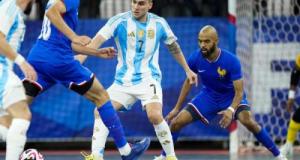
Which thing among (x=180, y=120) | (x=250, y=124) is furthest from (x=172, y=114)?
(x=250, y=124)

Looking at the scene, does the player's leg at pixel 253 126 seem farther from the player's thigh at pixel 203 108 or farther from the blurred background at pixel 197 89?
the blurred background at pixel 197 89

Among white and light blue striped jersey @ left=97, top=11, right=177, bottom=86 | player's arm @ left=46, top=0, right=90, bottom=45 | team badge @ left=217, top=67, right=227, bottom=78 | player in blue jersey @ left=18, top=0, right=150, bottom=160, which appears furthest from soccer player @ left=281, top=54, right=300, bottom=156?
player's arm @ left=46, top=0, right=90, bottom=45

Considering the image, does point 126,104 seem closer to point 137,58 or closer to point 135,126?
point 137,58

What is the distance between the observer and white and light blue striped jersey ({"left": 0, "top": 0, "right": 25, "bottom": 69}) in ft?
24.2

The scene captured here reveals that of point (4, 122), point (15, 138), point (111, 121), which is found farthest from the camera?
point (111, 121)

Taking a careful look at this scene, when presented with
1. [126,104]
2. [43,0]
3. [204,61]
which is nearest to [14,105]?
[126,104]

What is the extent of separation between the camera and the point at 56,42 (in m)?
8.68

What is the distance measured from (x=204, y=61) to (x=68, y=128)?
11.5 feet

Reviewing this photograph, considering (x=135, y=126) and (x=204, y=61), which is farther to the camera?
(x=135, y=126)

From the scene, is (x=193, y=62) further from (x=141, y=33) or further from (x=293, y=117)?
(x=293, y=117)

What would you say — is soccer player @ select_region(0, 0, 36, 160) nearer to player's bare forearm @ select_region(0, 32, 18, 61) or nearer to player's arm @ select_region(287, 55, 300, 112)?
player's bare forearm @ select_region(0, 32, 18, 61)

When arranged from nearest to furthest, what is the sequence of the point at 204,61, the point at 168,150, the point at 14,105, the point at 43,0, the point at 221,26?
the point at 14,105, the point at 168,150, the point at 204,61, the point at 221,26, the point at 43,0

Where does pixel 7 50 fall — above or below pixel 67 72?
above

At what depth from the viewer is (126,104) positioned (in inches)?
373
